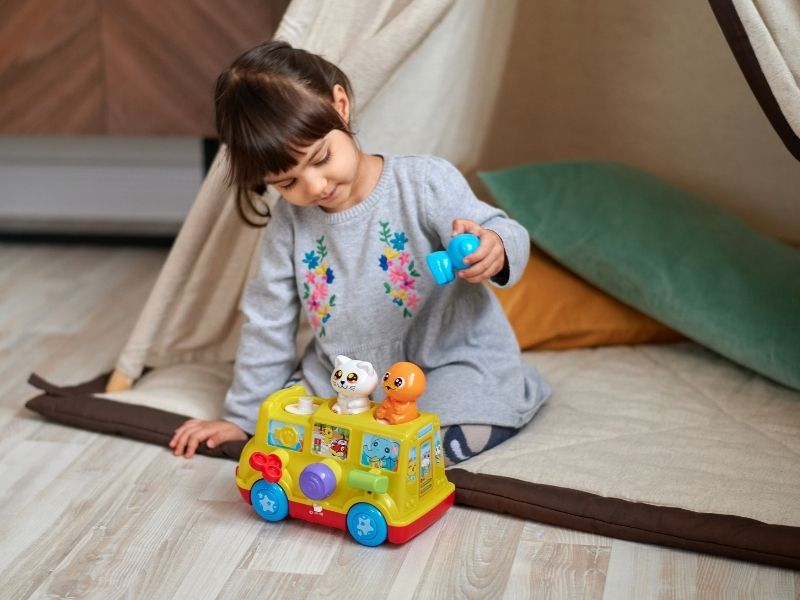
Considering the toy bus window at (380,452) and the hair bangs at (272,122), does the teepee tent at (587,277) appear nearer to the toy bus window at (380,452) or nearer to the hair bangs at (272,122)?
the toy bus window at (380,452)

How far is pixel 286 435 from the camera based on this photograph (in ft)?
4.29

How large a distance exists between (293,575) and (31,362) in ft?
2.93

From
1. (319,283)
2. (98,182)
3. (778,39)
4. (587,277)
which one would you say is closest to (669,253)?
(587,277)

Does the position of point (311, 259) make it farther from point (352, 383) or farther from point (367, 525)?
point (367, 525)

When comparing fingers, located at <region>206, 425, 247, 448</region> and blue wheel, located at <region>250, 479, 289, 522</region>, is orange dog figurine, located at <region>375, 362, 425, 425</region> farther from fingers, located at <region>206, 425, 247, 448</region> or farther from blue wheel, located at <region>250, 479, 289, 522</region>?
fingers, located at <region>206, 425, 247, 448</region>

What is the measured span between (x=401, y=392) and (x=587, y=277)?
73 cm

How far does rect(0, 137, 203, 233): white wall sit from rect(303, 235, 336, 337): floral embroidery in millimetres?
1215

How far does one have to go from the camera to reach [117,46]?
6.95 feet

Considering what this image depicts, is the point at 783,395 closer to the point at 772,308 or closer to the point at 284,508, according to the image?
the point at 772,308

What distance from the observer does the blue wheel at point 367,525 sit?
1248mm

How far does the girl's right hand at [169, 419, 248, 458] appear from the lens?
1.53 meters

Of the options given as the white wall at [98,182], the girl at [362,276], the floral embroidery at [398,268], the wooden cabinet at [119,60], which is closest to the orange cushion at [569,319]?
the girl at [362,276]

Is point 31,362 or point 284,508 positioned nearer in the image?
point 284,508

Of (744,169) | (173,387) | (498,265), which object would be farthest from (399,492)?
(744,169)
